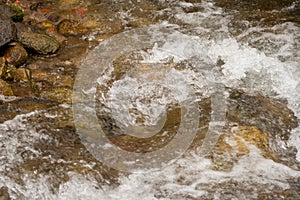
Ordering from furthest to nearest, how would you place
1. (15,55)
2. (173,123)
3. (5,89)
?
(15,55)
(5,89)
(173,123)

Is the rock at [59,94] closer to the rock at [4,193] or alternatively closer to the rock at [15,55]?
the rock at [15,55]

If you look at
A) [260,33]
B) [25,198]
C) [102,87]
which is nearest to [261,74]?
[260,33]

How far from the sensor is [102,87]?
5.71m

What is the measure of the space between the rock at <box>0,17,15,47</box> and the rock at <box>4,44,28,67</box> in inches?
5.5

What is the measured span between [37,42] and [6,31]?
476mm

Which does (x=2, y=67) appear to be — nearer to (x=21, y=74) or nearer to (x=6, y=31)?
(x=21, y=74)

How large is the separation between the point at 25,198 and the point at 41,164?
368 mm

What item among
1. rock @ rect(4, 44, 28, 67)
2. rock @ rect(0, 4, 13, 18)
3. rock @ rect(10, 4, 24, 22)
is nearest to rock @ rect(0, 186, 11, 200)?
rock @ rect(4, 44, 28, 67)

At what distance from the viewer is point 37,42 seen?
6.40 m

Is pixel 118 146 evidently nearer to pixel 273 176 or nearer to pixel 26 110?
pixel 26 110

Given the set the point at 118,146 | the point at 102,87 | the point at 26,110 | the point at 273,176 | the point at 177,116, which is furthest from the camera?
the point at 102,87

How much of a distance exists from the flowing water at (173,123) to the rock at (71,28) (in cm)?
57

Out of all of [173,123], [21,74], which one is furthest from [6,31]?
[173,123]

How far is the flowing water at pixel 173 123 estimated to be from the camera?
12.4 feet
